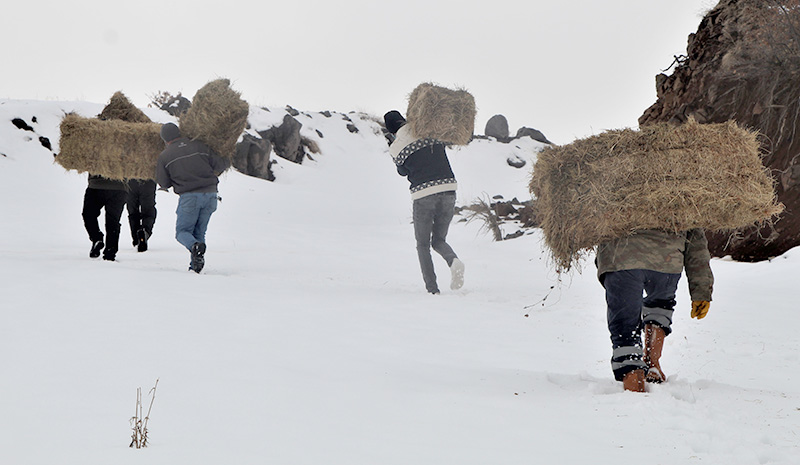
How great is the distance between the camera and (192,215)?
6863mm

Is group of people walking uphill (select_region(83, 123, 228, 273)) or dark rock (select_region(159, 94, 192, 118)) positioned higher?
dark rock (select_region(159, 94, 192, 118))

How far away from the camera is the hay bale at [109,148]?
7.57 meters

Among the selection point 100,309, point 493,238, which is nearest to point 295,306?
point 100,309

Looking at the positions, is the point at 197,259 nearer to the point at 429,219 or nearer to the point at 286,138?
the point at 429,219

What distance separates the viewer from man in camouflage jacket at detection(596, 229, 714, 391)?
315cm

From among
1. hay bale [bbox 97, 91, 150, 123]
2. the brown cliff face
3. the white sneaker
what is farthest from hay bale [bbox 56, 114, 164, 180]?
the brown cliff face

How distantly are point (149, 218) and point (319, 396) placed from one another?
6.89 m

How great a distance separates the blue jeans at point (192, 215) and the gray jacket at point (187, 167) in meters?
0.08

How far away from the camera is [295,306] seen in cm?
512

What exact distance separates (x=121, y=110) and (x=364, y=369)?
6746 mm

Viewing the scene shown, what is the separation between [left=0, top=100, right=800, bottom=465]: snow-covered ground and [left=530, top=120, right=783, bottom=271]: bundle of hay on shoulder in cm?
84

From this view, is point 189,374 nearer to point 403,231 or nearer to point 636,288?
point 636,288

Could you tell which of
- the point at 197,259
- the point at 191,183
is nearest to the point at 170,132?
the point at 191,183

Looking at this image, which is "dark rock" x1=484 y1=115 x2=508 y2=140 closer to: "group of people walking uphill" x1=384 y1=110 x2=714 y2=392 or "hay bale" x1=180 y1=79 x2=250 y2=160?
"hay bale" x1=180 y1=79 x2=250 y2=160
